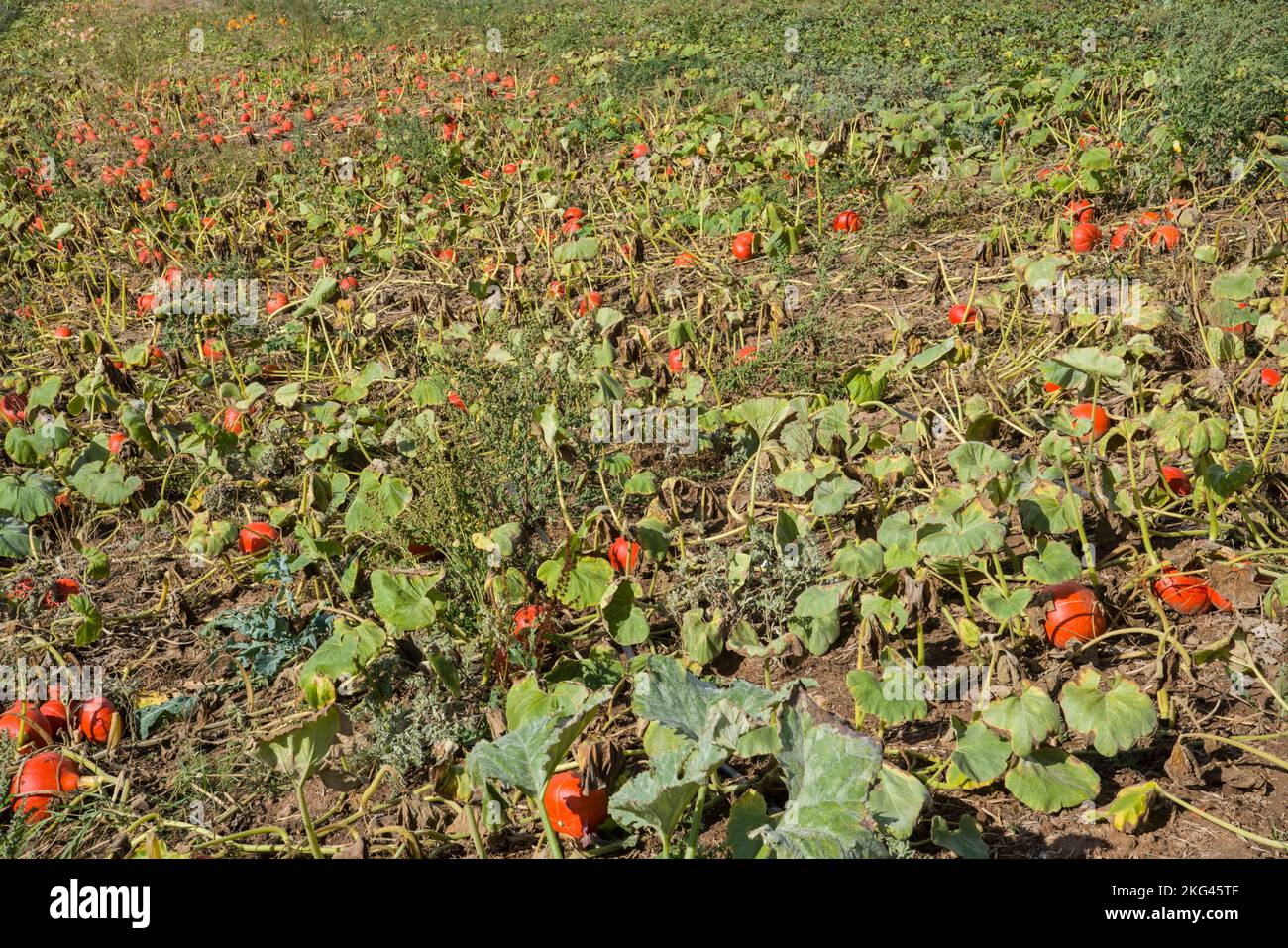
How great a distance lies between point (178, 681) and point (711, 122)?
5320 mm

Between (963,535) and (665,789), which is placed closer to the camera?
(665,789)

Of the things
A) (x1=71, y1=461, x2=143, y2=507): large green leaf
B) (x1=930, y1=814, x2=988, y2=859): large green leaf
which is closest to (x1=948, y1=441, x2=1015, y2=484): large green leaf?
(x1=930, y1=814, x2=988, y2=859): large green leaf

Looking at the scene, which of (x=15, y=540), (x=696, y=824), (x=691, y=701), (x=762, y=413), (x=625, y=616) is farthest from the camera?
(x=15, y=540)

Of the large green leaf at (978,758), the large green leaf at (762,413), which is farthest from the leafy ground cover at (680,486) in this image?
the large green leaf at (762,413)

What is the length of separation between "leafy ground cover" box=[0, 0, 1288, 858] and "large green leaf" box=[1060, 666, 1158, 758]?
13 millimetres

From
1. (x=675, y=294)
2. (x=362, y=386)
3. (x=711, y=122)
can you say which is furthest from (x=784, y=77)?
(x=362, y=386)

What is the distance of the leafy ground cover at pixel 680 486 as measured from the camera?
2293mm

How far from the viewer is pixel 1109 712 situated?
2195mm

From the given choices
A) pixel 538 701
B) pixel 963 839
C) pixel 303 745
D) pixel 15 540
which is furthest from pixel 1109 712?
pixel 15 540

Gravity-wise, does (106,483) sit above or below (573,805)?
above

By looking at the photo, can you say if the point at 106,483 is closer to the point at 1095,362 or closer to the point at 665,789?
the point at 665,789

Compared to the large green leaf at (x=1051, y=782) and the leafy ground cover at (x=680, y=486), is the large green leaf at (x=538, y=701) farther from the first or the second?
the large green leaf at (x=1051, y=782)

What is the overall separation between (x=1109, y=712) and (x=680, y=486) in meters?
1.71

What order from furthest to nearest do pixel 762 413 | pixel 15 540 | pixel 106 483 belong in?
1. pixel 106 483
2. pixel 15 540
3. pixel 762 413
